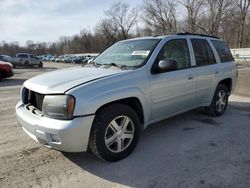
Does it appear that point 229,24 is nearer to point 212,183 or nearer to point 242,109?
point 242,109

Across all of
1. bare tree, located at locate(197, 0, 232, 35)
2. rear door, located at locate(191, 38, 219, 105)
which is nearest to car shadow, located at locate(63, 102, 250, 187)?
rear door, located at locate(191, 38, 219, 105)

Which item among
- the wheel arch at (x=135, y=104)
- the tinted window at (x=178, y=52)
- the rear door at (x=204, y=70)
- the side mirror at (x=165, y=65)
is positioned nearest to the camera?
the wheel arch at (x=135, y=104)

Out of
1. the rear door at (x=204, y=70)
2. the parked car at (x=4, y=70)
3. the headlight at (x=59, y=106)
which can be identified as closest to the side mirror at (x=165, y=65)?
the rear door at (x=204, y=70)

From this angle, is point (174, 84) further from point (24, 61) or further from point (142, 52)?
point (24, 61)

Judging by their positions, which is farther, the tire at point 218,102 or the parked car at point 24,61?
the parked car at point 24,61

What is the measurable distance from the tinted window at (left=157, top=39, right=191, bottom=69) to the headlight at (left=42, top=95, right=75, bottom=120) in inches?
70.1

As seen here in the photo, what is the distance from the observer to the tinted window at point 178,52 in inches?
165

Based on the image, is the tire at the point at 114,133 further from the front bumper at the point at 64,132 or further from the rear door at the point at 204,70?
the rear door at the point at 204,70

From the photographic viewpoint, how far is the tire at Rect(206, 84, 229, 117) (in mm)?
5453

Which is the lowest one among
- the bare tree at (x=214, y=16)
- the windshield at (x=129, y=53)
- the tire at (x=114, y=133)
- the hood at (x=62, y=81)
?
the tire at (x=114, y=133)

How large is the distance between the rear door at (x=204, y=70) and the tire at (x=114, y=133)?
1.79m

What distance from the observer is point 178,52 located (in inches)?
178

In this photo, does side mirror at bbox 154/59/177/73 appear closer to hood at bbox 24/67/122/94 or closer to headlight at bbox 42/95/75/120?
hood at bbox 24/67/122/94

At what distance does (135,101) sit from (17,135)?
7.86 ft
